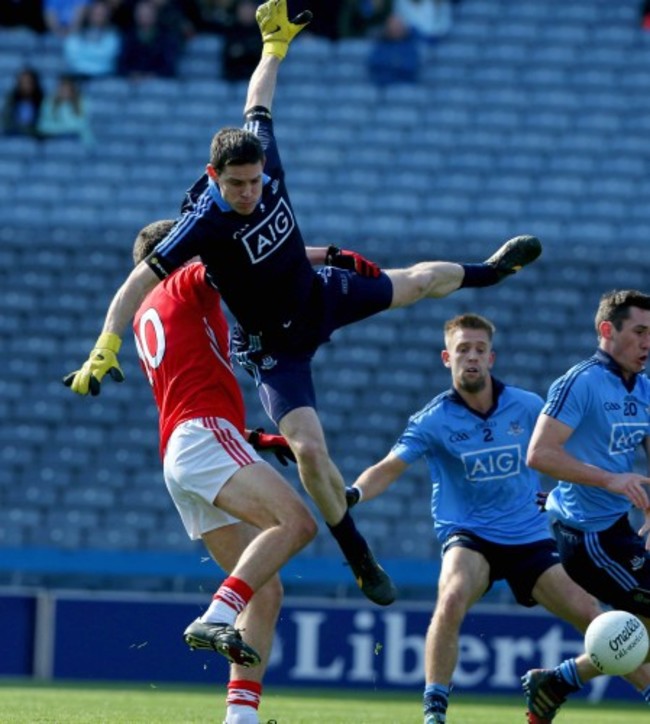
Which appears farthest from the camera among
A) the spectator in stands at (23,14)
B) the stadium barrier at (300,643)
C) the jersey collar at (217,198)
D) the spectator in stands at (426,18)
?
the spectator in stands at (23,14)

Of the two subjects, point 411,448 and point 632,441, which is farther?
point 411,448

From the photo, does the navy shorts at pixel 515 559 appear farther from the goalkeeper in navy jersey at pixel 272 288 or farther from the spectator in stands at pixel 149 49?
the spectator in stands at pixel 149 49

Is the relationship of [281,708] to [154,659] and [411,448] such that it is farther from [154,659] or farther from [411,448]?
[154,659]

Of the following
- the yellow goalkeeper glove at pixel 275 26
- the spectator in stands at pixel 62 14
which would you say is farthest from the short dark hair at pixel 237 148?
the spectator in stands at pixel 62 14

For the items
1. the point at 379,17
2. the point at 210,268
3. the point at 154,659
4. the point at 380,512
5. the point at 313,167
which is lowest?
the point at 154,659

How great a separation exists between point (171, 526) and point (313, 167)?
4788 mm

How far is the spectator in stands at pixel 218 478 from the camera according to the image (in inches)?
323

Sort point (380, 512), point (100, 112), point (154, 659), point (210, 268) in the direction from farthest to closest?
point (100, 112), point (380, 512), point (154, 659), point (210, 268)

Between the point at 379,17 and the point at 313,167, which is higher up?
the point at 379,17

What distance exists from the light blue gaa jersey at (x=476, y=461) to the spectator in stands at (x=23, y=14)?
1339 cm

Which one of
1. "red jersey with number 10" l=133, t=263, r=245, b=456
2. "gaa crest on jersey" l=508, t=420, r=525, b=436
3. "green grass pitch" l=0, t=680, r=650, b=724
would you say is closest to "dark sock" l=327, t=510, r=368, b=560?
"red jersey with number 10" l=133, t=263, r=245, b=456

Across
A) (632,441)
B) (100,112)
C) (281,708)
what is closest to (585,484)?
(632,441)

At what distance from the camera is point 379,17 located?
72.3ft

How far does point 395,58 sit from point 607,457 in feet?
41.8
